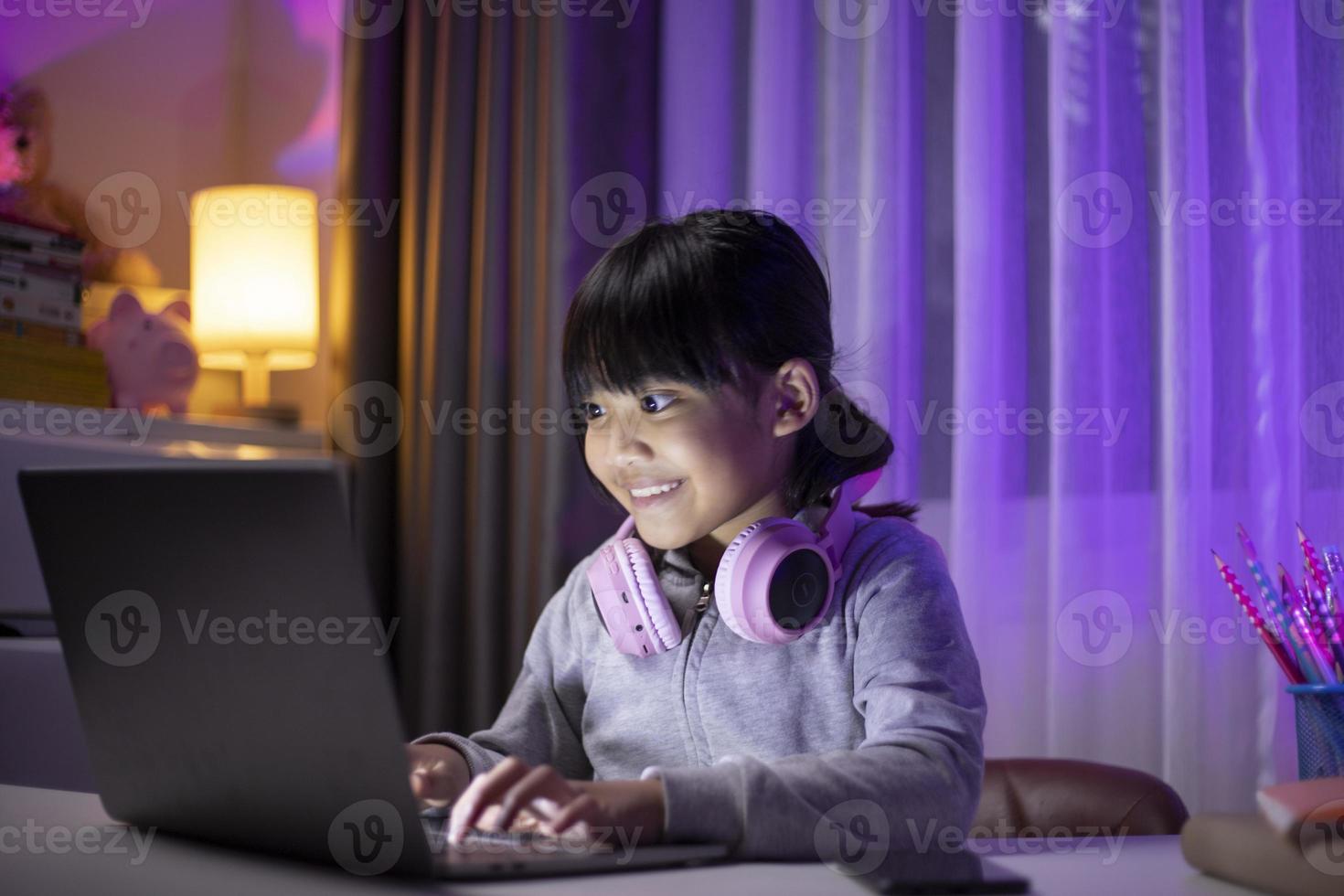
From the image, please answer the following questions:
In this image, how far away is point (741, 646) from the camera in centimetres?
114

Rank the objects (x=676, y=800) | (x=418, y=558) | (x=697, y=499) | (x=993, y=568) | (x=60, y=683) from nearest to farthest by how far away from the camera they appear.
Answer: (x=676, y=800)
(x=697, y=499)
(x=60, y=683)
(x=993, y=568)
(x=418, y=558)

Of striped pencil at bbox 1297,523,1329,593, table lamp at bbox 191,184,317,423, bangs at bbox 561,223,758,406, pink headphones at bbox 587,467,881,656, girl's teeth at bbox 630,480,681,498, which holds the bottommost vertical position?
striped pencil at bbox 1297,523,1329,593

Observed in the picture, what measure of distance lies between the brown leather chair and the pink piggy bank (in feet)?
5.59

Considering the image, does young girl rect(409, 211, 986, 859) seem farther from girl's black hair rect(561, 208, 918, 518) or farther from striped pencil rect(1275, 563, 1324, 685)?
striped pencil rect(1275, 563, 1324, 685)

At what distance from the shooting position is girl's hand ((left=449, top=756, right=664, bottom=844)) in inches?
26.4

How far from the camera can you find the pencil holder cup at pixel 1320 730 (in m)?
1.00

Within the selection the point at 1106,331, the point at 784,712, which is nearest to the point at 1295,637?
the point at 784,712

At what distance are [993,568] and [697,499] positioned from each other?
96 centimetres

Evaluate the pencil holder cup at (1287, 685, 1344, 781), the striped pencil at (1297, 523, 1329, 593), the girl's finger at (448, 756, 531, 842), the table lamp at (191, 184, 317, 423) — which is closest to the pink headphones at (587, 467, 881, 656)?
the girl's finger at (448, 756, 531, 842)

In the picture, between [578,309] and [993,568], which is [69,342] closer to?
[578,309]

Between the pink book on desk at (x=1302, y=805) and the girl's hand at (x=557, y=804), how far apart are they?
1.05 ft

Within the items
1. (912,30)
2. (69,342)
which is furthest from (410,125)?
(912,30)

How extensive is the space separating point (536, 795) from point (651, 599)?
0.41 metres

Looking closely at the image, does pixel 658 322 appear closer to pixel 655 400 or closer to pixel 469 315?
pixel 655 400
